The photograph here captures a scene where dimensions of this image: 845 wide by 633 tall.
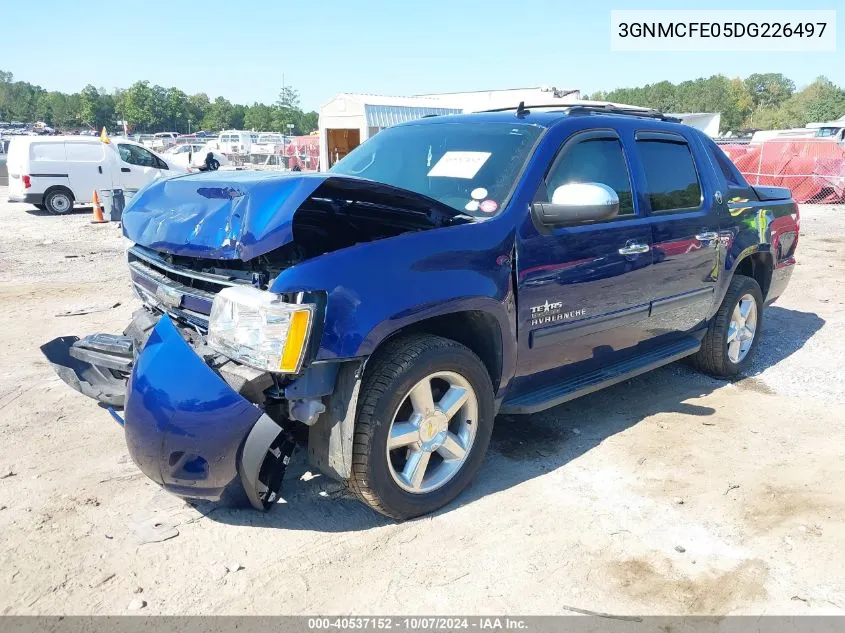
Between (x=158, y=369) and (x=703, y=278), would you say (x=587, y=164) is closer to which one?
(x=703, y=278)

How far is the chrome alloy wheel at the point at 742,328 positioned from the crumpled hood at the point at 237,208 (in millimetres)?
3076

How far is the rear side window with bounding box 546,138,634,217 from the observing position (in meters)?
3.67

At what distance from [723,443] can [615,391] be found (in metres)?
1.01

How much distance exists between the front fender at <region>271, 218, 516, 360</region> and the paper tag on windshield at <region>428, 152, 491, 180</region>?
1.69ft

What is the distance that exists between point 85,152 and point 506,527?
15835 millimetres

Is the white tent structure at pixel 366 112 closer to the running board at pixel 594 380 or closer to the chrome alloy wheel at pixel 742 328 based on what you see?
the chrome alloy wheel at pixel 742 328

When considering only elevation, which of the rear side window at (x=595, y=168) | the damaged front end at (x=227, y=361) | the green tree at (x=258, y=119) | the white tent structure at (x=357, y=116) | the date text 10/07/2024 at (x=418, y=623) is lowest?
the date text 10/07/2024 at (x=418, y=623)

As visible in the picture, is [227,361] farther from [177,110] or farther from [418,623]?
[177,110]

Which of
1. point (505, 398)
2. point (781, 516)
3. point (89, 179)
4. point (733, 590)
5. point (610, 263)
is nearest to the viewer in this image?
point (733, 590)

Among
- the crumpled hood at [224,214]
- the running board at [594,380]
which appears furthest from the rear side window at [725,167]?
the crumpled hood at [224,214]

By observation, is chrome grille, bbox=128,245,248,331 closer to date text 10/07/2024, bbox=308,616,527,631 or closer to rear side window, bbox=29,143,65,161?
date text 10/07/2024, bbox=308,616,527,631

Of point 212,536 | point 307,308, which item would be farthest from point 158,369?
point 212,536

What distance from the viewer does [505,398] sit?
3.57 meters

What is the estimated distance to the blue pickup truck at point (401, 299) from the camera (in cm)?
264
